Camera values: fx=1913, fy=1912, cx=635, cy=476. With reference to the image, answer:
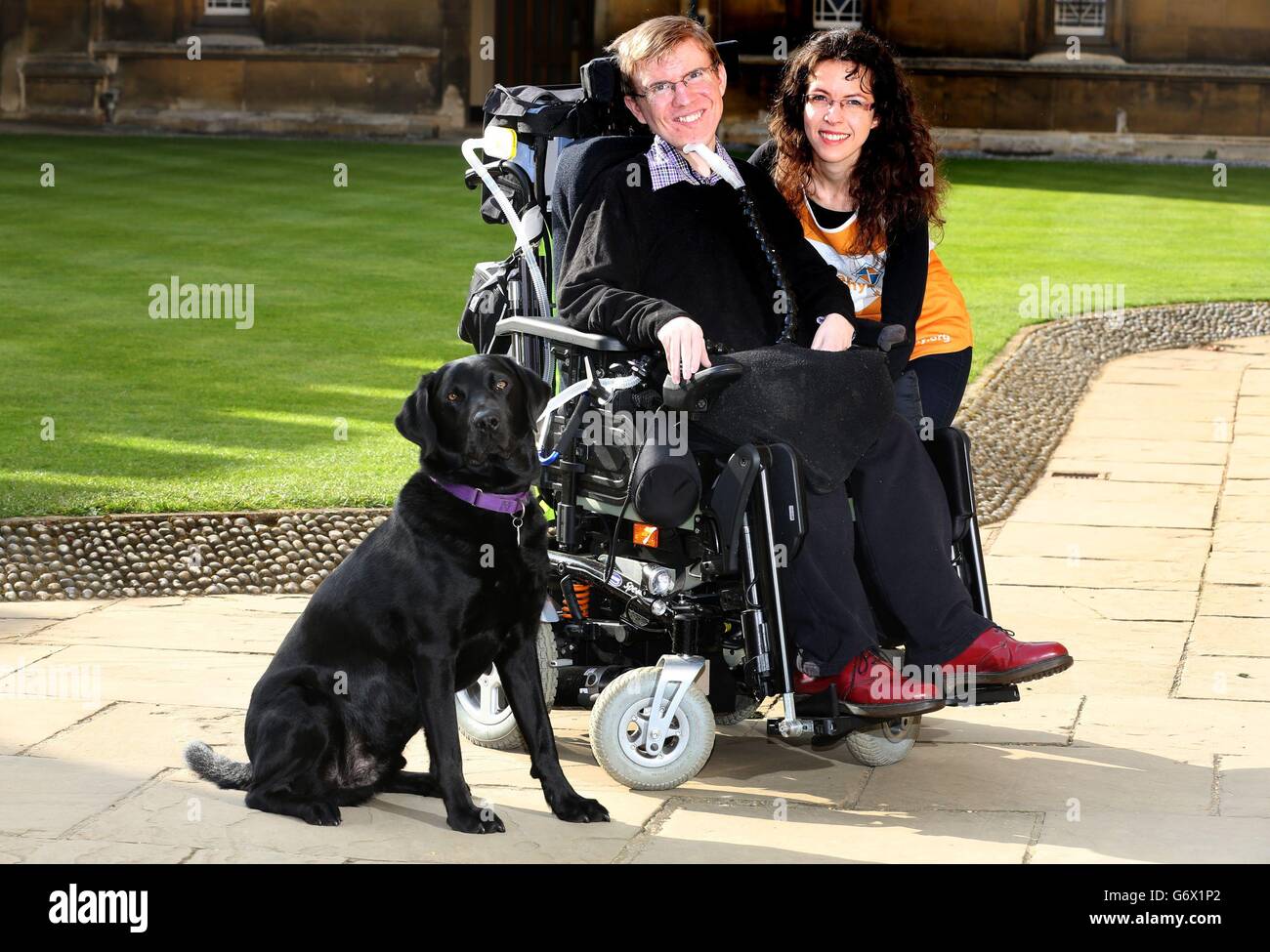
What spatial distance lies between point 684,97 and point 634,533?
1.11 metres

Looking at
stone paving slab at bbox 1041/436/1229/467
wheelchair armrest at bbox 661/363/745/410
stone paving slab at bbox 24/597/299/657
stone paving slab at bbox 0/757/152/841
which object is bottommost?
stone paving slab at bbox 24/597/299/657

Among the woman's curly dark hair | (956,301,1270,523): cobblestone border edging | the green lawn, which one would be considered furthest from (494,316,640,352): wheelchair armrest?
(956,301,1270,523): cobblestone border edging

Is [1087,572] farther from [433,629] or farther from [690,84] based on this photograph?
[433,629]

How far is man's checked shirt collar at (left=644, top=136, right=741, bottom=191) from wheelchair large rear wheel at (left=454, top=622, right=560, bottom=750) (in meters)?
1.16

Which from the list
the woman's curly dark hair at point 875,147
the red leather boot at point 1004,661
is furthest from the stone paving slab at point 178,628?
the red leather boot at point 1004,661

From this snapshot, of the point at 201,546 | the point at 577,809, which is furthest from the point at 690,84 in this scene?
the point at 201,546

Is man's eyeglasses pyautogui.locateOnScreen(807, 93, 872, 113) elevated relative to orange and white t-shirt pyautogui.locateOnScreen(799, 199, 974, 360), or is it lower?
elevated

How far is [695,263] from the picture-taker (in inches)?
186

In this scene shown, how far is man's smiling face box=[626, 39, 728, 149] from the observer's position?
4.78 meters

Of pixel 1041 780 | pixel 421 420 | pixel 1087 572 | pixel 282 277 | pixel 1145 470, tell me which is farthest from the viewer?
pixel 282 277

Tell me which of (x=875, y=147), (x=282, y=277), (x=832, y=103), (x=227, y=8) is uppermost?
(x=227, y=8)

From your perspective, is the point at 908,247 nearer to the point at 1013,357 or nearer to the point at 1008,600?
the point at 1008,600

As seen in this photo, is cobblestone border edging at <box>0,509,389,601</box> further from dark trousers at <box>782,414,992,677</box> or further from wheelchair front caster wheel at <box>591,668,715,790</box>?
dark trousers at <box>782,414,992,677</box>
